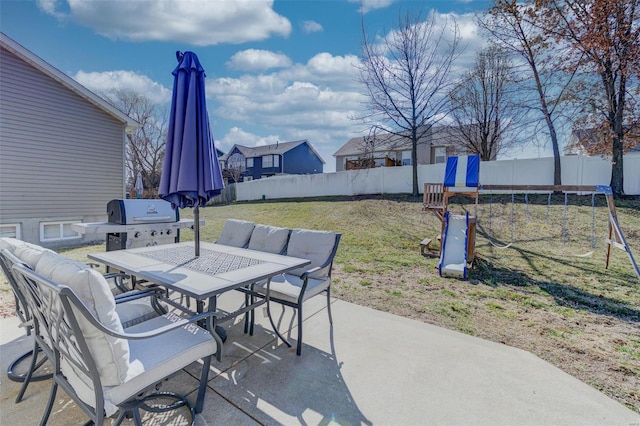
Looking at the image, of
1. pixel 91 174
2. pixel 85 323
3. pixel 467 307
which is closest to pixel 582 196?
pixel 467 307

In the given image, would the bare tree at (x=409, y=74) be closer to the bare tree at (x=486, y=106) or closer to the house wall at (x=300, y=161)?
the bare tree at (x=486, y=106)

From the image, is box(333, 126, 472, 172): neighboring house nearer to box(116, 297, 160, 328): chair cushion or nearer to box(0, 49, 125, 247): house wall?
box(0, 49, 125, 247): house wall

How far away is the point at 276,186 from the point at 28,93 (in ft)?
39.1

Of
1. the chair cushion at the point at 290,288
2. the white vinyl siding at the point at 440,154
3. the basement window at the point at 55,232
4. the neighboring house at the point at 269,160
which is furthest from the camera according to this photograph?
the neighboring house at the point at 269,160

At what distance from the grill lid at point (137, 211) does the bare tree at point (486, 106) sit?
12795mm

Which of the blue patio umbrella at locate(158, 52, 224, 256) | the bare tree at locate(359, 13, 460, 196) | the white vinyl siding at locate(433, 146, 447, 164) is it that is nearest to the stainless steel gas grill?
the blue patio umbrella at locate(158, 52, 224, 256)

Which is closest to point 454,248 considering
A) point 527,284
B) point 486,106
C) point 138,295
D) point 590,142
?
point 527,284

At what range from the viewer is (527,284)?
489 centimetres

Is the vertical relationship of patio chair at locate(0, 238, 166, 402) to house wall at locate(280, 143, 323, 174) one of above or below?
below

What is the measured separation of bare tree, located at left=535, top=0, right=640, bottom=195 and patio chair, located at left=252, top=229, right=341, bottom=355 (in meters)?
11.5

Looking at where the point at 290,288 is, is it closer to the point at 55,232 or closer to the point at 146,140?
the point at 55,232

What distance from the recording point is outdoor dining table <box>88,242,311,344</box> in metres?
2.08

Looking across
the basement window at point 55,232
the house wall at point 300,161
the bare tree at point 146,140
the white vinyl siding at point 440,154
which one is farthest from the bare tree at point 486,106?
the bare tree at point 146,140

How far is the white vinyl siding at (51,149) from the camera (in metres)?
6.98
